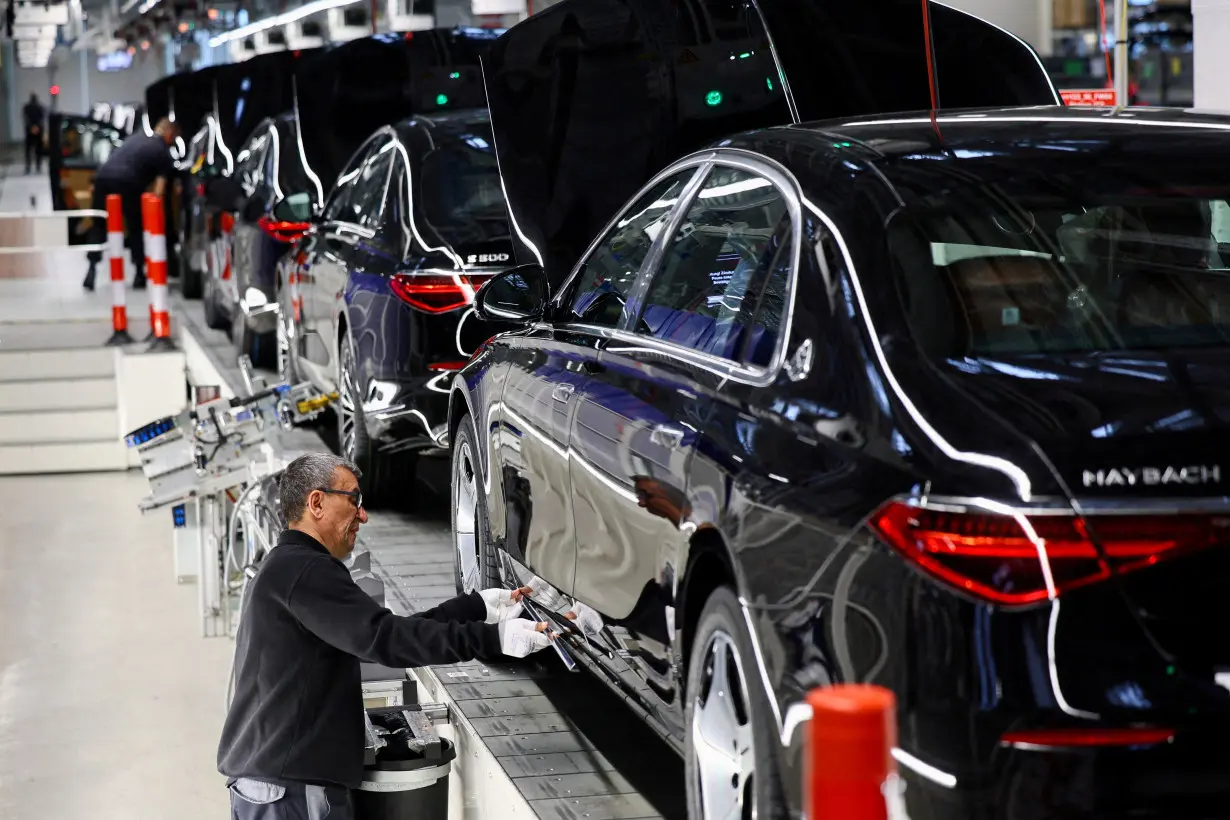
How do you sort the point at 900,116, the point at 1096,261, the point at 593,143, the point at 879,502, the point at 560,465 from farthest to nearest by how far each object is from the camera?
the point at 593,143
the point at 560,465
the point at 900,116
the point at 1096,261
the point at 879,502

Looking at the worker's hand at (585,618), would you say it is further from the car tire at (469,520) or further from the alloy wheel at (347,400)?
the alloy wheel at (347,400)

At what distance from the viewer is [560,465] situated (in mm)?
4297

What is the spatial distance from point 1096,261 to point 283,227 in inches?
330

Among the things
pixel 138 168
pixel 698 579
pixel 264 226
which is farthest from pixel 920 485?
pixel 138 168

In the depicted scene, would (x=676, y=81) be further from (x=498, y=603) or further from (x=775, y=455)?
(x=775, y=455)

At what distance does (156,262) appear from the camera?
1384 centimetres

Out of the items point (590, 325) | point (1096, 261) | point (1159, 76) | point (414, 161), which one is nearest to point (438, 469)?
point (414, 161)

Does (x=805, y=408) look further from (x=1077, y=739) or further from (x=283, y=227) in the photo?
(x=283, y=227)

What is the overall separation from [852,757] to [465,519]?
4.19 m

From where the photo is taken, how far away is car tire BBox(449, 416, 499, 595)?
17.4 ft

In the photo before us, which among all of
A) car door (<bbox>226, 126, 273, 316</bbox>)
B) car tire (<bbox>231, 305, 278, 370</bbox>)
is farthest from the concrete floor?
car door (<bbox>226, 126, 273, 316</bbox>)

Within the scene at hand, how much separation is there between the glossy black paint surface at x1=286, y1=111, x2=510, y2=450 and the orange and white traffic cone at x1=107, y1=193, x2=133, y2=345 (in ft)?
21.2

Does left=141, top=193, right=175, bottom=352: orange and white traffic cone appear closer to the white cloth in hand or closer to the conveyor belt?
the conveyor belt

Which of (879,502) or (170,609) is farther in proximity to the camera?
(170,609)
